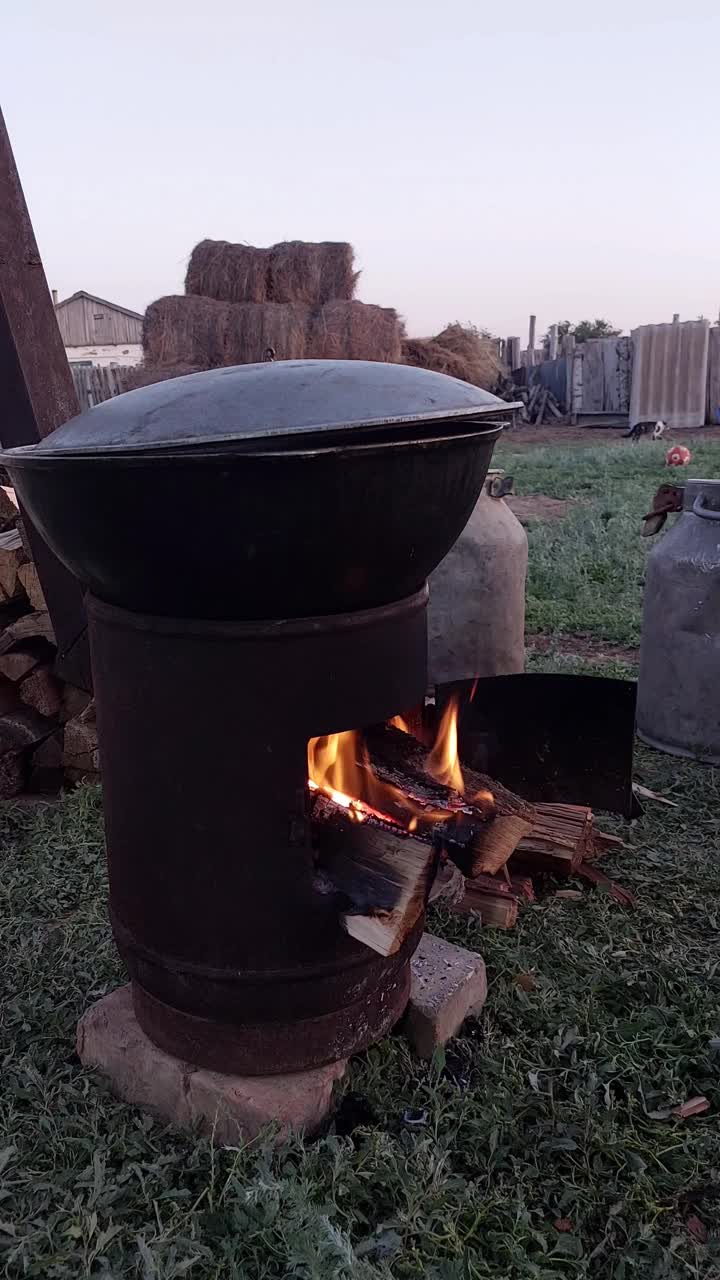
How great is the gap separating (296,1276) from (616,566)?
6109 millimetres

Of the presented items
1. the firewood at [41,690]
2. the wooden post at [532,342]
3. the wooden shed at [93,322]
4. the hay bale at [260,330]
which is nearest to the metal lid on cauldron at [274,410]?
the firewood at [41,690]

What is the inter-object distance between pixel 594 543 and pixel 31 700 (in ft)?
17.4

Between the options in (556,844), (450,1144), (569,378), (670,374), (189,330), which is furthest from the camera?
(569,378)

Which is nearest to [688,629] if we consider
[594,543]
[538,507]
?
[594,543]

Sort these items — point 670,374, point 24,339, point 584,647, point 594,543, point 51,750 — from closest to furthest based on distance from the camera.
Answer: point 24,339, point 51,750, point 584,647, point 594,543, point 670,374

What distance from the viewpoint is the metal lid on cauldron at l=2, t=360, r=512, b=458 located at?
4.74ft

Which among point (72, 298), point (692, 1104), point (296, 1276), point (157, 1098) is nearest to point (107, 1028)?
point (157, 1098)

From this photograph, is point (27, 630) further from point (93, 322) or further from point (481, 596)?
point (93, 322)

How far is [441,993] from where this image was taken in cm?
225

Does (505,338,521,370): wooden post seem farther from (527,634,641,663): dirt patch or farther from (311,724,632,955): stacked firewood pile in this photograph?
(311,724,632,955): stacked firewood pile

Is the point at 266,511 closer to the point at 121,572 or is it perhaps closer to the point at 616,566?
the point at 121,572

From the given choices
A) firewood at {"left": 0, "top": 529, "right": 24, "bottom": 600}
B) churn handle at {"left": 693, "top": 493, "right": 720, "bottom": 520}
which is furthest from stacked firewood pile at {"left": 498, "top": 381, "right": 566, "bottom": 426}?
firewood at {"left": 0, "top": 529, "right": 24, "bottom": 600}

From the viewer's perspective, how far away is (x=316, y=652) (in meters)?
1.69

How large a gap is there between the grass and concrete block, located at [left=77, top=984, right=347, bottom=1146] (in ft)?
13.5
